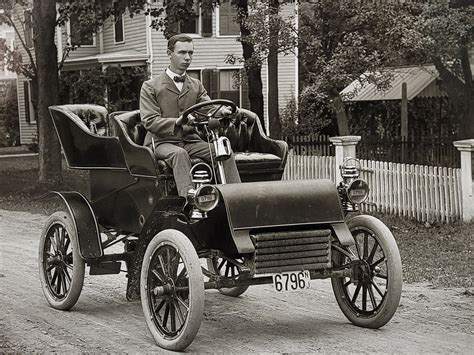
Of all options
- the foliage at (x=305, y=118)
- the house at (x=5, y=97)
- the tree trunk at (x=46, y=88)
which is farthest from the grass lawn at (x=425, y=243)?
the house at (x=5, y=97)

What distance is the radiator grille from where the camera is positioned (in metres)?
6.49

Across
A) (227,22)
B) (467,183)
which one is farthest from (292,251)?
(227,22)

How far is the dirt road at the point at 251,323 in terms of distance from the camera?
21.5ft

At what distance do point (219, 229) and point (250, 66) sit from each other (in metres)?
15.1

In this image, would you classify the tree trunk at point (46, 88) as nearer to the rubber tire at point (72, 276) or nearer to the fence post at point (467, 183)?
the fence post at point (467, 183)

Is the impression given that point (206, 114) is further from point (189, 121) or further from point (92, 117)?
point (92, 117)

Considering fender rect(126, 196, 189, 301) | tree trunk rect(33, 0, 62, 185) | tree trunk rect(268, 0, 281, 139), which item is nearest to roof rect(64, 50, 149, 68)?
tree trunk rect(268, 0, 281, 139)

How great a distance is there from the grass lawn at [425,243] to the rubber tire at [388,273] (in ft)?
7.32

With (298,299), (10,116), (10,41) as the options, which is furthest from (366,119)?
(298,299)

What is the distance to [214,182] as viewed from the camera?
723 centimetres

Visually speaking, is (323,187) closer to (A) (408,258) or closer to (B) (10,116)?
(A) (408,258)

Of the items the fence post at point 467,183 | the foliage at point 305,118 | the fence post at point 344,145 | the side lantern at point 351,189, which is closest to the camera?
the side lantern at point 351,189

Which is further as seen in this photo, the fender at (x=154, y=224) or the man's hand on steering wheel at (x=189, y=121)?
the man's hand on steering wheel at (x=189, y=121)

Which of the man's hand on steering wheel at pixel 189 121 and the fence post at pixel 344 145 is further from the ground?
the man's hand on steering wheel at pixel 189 121
